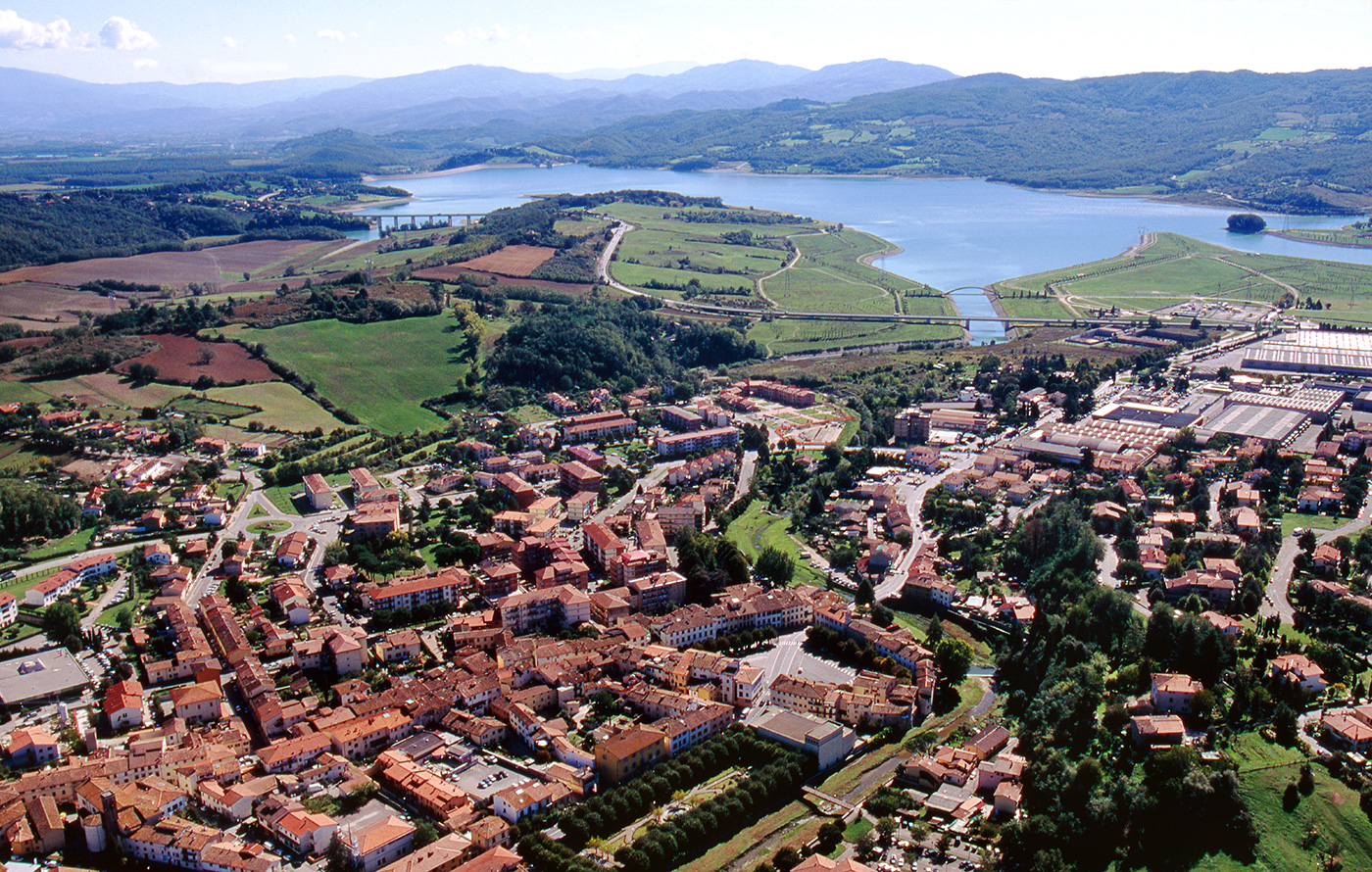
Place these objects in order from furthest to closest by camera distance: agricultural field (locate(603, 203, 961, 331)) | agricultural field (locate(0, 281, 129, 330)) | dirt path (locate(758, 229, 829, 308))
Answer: dirt path (locate(758, 229, 829, 308)) → agricultural field (locate(603, 203, 961, 331)) → agricultural field (locate(0, 281, 129, 330))

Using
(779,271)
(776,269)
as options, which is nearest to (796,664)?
(779,271)

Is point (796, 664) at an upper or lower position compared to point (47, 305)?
lower

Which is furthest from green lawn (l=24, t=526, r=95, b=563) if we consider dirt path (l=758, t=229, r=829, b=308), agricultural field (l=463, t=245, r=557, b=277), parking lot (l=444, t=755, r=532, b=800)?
dirt path (l=758, t=229, r=829, b=308)

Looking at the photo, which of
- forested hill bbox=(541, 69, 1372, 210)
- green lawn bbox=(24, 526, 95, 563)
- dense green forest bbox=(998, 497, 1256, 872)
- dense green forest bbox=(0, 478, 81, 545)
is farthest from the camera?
forested hill bbox=(541, 69, 1372, 210)

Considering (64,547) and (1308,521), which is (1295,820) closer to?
(1308,521)

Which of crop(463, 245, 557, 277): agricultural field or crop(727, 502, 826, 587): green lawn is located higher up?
crop(463, 245, 557, 277): agricultural field

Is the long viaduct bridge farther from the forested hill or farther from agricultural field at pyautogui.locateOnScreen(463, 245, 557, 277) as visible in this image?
the forested hill

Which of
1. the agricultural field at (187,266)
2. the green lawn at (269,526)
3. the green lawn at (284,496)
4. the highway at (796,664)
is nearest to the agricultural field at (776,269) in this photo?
the agricultural field at (187,266)

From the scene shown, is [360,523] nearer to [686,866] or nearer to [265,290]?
[686,866]
